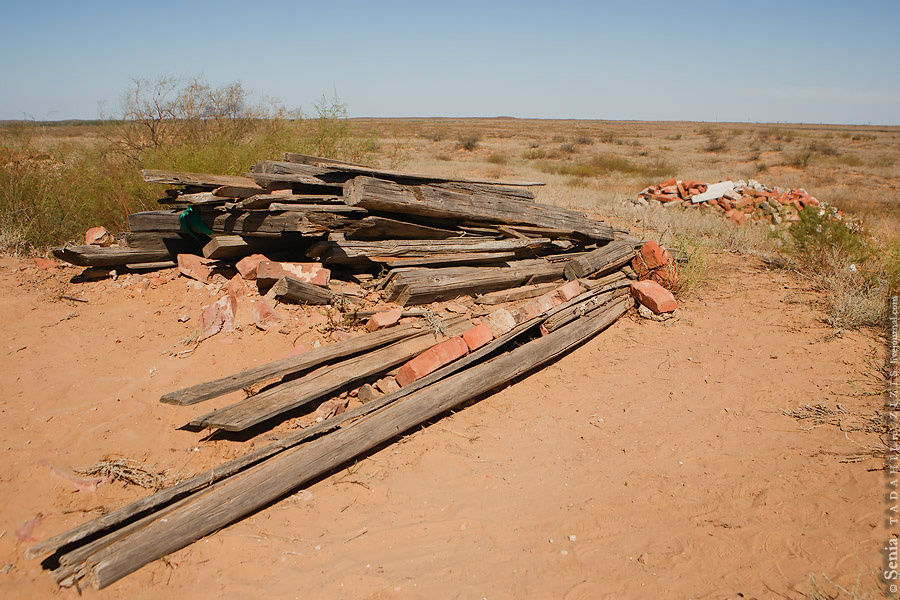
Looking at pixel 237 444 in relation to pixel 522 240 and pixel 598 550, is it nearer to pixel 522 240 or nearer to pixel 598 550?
pixel 598 550

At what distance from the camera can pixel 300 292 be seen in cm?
461

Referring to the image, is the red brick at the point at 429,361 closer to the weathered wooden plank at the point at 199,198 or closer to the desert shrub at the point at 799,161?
the weathered wooden plank at the point at 199,198

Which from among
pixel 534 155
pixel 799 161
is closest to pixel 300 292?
pixel 534 155

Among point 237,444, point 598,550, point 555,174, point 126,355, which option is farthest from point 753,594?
point 555,174

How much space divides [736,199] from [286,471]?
11723mm

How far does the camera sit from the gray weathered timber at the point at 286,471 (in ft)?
8.25

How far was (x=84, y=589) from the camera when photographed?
2.45 m

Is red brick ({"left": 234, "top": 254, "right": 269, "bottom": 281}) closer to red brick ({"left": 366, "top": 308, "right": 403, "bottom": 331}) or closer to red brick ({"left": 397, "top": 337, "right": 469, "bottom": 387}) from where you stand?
red brick ({"left": 366, "top": 308, "right": 403, "bottom": 331})

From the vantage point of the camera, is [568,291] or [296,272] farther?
[568,291]

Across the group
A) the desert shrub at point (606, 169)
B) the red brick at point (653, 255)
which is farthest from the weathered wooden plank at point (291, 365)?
the desert shrub at point (606, 169)

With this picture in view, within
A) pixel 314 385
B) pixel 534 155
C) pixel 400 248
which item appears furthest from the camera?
pixel 534 155

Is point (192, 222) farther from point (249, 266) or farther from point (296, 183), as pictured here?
point (296, 183)

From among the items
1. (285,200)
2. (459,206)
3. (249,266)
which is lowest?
(249,266)

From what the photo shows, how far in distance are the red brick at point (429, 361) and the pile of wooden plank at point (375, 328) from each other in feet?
0.04
